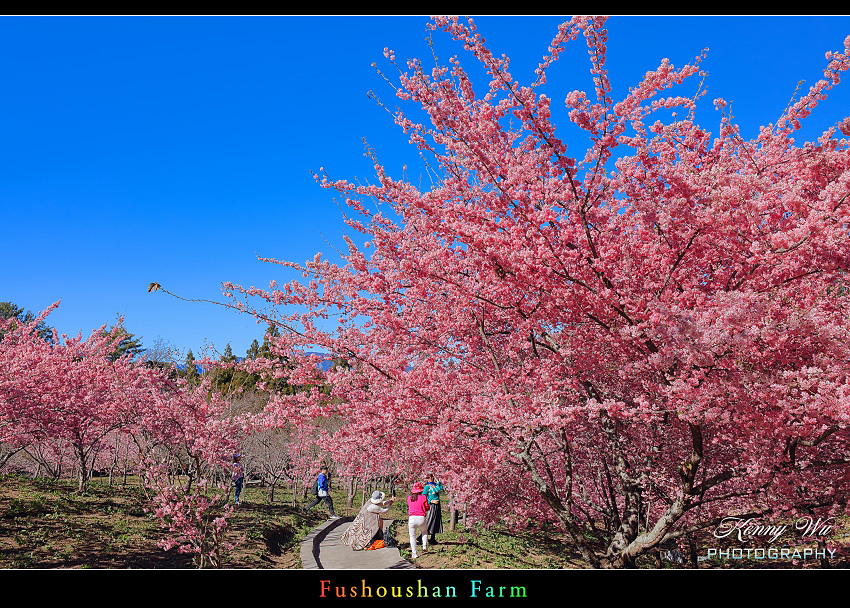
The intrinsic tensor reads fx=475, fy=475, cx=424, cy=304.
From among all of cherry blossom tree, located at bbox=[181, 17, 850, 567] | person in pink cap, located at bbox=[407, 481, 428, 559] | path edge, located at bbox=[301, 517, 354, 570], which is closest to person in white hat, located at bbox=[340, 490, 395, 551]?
path edge, located at bbox=[301, 517, 354, 570]

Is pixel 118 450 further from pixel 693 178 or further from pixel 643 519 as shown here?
pixel 693 178

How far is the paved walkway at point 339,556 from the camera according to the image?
25.0 ft

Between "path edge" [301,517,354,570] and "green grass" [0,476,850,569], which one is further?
"path edge" [301,517,354,570]

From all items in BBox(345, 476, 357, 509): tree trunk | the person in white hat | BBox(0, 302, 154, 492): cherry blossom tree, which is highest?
BBox(0, 302, 154, 492): cherry blossom tree

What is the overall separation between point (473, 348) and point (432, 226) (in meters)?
1.84

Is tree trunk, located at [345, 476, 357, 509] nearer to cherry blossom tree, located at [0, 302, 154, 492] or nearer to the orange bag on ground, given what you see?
cherry blossom tree, located at [0, 302, 154, 492]

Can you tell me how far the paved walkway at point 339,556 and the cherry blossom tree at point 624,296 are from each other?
11.3 ft

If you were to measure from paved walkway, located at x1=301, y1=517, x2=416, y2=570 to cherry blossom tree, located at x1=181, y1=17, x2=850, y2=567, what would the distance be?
3.45 meters

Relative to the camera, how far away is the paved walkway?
25.0 ft

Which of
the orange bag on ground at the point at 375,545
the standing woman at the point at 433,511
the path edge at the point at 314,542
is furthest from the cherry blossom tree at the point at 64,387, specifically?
the standing woman at the point at 433,511

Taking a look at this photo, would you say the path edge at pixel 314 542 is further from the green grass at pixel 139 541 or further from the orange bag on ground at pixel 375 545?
the orange bag on ground at pixel 375 545

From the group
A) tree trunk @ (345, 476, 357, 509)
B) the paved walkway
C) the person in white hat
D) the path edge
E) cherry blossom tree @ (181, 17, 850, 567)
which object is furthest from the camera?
tree trunk @ (345, 476, 357, 509)

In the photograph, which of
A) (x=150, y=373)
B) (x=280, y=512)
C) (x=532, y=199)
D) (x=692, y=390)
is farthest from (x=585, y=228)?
(x=280, y=512)

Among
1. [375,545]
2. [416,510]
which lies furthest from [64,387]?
[416,510]
